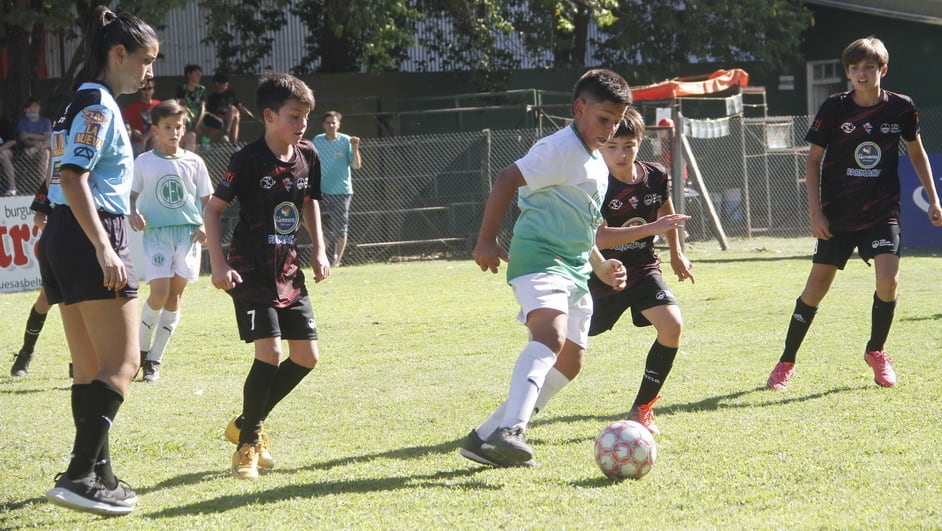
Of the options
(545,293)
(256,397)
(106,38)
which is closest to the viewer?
(106,38)

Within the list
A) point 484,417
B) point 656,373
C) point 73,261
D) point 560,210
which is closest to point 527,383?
point 560,210

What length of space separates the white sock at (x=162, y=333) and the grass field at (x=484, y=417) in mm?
216

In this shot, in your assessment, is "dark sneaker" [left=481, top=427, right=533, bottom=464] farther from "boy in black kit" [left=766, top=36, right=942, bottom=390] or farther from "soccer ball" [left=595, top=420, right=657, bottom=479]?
"boy in black kit" [left=766, top=36, right=942, bottom=390]

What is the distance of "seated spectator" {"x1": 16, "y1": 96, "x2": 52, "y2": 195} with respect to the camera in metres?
16.3

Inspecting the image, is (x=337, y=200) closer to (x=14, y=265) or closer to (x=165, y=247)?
(x=14, y=265)

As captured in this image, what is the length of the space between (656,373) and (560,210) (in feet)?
3.93

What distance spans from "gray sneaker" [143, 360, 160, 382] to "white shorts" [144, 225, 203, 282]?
58 cm

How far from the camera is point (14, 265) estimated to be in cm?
1470

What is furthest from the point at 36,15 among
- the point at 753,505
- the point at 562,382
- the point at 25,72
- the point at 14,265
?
the point at 753,505

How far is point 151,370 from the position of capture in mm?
7773

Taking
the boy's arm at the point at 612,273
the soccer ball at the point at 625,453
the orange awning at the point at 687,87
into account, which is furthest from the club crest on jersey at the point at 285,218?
the orange awning at the point at 687,87

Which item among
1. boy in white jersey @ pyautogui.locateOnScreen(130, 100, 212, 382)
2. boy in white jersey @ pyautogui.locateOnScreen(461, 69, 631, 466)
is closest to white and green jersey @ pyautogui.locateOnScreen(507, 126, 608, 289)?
boy in white jersey @ pyautogui.locateOnScreen(461, 69, 631, 466)

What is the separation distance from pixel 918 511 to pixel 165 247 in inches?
218

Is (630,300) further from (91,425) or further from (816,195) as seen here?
(91,425)
